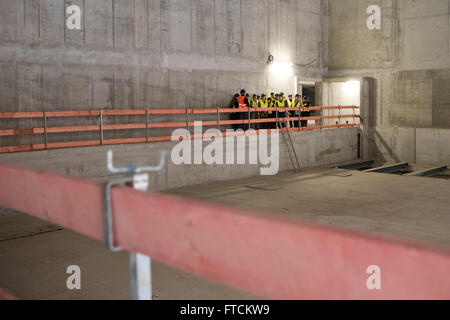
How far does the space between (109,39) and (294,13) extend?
375 inches

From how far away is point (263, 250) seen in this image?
1.80m

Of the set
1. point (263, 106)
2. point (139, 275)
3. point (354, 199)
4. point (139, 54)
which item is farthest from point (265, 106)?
point (139, 275)

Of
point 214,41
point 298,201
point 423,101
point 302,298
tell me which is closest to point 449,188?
point 298,201

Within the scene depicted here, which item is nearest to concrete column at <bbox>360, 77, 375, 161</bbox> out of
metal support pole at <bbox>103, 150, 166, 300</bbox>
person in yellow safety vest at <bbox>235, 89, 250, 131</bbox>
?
person in yellow safety vest at <bbox>235, 89, 250, 131</bbox>

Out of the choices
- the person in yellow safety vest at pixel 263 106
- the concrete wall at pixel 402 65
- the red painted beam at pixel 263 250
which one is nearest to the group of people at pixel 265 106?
the person in yellow safety vest at pixel 263 106

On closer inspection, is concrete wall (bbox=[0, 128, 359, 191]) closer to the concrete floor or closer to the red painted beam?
the concrete floor

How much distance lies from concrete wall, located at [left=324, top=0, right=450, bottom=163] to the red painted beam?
19.2 metres

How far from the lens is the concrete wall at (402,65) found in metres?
19.5

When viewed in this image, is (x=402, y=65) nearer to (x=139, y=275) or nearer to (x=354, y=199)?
(x=354, y=199)

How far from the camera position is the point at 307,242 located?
1.69 metres

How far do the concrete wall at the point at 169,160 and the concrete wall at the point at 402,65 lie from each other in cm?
257

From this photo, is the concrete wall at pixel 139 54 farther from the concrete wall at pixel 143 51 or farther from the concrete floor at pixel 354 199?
the concrete floor at pixel 354 199
